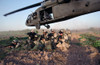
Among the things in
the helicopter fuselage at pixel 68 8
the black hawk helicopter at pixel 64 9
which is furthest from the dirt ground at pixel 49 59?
the helicopter fuselage at pixel 68 8

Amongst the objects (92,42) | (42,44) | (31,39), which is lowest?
(92,42)

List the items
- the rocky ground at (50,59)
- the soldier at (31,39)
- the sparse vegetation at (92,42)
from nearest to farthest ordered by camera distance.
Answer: the rocky ground at (50,59)
the soldier at (31,39)
the sparse vegetation at (92,42)

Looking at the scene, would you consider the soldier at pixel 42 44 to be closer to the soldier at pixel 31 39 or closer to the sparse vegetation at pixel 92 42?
the soldier at pixel 31 39

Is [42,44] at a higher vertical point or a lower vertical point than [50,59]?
higher

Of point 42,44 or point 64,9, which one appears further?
point 42,44

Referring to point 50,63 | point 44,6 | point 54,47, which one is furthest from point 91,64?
point 44,6

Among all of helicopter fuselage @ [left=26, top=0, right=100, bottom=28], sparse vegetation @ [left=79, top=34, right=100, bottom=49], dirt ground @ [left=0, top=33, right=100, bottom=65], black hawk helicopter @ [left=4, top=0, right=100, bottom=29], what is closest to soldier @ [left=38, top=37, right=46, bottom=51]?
dirt ground @ [left=0, top=33, right=100, bottom=65]

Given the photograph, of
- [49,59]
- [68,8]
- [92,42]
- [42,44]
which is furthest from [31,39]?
[92,42]

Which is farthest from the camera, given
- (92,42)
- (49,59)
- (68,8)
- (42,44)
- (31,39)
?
(92,42)

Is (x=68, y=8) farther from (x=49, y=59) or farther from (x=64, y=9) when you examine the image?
(x=49, y=59)

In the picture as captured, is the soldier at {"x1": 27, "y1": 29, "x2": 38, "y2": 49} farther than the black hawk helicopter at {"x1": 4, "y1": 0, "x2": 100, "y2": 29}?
Yes

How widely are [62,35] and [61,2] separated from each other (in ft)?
13.9

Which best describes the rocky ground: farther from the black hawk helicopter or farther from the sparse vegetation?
the sparse vegetation

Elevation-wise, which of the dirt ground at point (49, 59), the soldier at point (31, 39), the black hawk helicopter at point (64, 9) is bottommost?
the dirt ground at point (49, 59)
